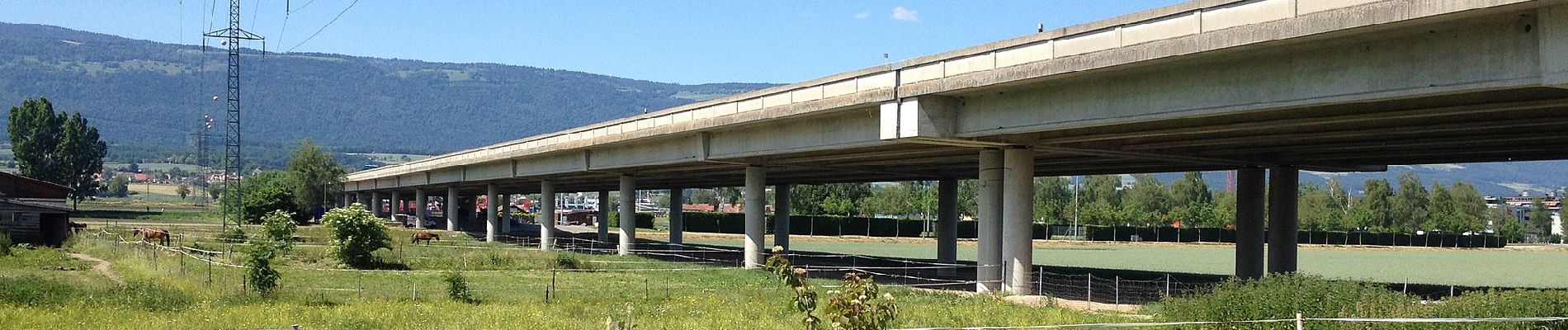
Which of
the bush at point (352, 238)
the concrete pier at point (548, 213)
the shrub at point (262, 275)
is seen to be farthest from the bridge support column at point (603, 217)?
the shrub at point (262, 275)

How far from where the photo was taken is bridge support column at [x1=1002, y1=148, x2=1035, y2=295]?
36.3 meters

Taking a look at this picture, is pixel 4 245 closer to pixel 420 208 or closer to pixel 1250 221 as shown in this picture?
pixel 1250 221

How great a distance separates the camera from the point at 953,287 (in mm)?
43031

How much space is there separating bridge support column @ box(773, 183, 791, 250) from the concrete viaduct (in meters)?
13.1

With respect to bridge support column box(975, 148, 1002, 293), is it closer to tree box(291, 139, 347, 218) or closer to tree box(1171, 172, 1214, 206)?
tree box(291, 139, 347, 218)

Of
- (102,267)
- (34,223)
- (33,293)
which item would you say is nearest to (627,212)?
(102,267)

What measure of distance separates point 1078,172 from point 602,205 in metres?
48.5

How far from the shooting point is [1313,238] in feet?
446

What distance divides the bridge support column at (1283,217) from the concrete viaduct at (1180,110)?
2.6 inches

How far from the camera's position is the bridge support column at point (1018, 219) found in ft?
119

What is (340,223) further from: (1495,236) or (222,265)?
(1495,236)

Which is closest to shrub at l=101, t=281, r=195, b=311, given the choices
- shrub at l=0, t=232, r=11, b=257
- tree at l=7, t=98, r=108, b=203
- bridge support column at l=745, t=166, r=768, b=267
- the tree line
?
shrub at l=0, t=232, r=11, b=257

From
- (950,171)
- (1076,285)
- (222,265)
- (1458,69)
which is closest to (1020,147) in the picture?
(1076,285)

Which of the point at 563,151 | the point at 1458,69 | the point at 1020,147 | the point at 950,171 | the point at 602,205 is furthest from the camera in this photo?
the point at 602,205
